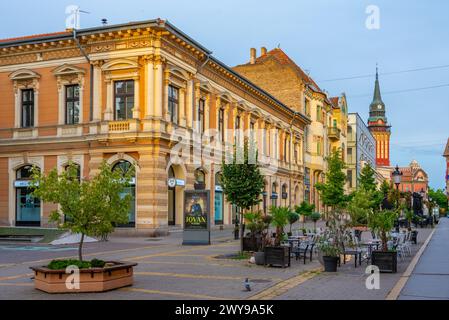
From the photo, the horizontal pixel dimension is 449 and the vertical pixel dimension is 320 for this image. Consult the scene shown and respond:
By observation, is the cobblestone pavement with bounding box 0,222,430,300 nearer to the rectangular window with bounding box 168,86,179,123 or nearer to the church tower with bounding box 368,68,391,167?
the rectangular window with bounding box 168,86,179,123

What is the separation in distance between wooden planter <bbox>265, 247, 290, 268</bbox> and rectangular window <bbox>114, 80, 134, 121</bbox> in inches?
641

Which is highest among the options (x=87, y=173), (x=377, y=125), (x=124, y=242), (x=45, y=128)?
(x=377, y=125)

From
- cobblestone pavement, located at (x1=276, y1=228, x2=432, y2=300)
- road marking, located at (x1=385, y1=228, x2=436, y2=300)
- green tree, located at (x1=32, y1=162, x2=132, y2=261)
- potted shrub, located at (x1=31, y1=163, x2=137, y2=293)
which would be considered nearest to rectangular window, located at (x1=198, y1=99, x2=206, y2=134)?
road marking, located at (x1=385, y1=228, x2=436, y2=300)

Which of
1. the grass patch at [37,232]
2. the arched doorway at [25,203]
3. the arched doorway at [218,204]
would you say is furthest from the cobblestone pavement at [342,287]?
the arched doorway at [218,204]

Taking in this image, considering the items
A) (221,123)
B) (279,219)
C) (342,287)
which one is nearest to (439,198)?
(221,123)

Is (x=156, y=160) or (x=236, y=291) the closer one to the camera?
(x=236, y=291)

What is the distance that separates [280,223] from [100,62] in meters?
17.7

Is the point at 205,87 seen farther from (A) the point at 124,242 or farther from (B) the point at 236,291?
(B) the point at 236,291

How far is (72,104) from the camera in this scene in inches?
1246

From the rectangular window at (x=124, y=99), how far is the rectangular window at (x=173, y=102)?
86.2 inches

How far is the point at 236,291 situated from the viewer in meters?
11.0

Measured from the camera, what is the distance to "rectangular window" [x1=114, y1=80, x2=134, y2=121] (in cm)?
2988

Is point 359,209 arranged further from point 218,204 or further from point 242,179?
point 218,204
